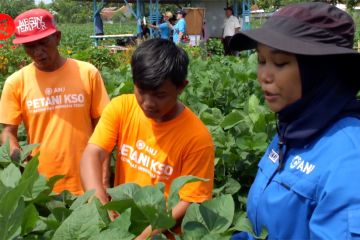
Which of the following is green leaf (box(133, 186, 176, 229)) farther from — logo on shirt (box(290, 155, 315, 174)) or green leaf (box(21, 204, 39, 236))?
logo on shirt (box(290, 155, 315, 174))

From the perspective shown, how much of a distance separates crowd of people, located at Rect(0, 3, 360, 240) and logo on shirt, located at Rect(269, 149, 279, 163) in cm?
1

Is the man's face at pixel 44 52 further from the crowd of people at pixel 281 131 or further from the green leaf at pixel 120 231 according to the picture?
the green leaf at pixel 120 231

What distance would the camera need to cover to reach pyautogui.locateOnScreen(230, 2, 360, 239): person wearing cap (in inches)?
54.9

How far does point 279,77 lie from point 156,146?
742 mm

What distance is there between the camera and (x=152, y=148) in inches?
82.0

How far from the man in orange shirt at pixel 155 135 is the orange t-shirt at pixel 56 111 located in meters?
0.79

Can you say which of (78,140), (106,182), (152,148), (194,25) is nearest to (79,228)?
(152,148)

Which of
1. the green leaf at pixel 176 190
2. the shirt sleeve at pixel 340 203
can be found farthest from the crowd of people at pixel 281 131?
the green leaf at pixel 176 190

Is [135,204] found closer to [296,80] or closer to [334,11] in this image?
[296,80]

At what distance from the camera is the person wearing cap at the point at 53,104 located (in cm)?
291

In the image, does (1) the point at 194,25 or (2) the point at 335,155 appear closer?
(2) the point at 335,155

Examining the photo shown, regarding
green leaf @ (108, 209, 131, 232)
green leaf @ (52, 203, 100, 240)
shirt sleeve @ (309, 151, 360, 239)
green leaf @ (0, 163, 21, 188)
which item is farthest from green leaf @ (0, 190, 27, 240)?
shirt sleeve @ (309, 151, 360, 239)

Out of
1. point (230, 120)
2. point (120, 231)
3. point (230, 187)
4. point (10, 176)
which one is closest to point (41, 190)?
point (10, 176)

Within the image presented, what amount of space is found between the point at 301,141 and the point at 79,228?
2.46 ft
